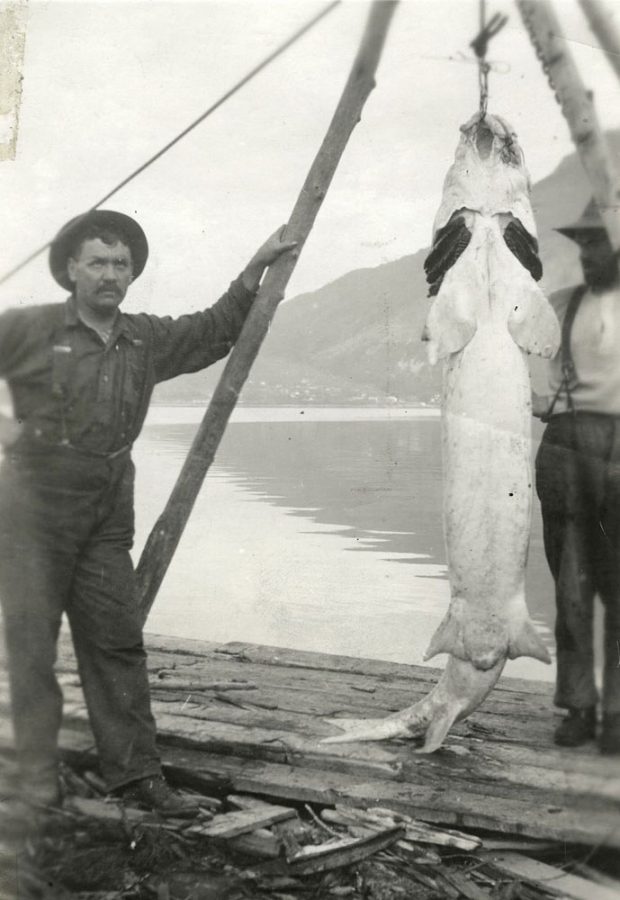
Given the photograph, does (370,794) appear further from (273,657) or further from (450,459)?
(273,657)

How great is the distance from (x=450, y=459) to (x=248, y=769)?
144 cm

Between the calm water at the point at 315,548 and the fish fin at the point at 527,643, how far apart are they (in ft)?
4.91

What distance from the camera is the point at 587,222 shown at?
3.18 metres

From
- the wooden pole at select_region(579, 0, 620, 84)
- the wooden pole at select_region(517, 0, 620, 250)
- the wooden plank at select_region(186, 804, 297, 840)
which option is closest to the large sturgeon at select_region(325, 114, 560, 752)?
the wooden pole at select_region(517, 0, 620, 250)

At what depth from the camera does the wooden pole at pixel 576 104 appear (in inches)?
113


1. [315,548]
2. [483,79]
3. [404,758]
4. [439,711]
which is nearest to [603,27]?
[483,79]

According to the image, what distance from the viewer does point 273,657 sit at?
4844mm

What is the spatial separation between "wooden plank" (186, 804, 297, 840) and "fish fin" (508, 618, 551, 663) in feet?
3.20

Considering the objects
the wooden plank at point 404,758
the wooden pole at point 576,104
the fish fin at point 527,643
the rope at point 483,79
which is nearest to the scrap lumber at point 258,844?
the wooden plank at point 404,758

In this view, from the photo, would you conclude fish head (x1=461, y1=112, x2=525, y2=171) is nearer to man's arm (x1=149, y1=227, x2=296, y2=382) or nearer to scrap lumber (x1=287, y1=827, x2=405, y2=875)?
man's arm (x1=149, y1=227, x2=296, y2=382)

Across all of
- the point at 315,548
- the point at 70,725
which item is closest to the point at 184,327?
the point at 70,725

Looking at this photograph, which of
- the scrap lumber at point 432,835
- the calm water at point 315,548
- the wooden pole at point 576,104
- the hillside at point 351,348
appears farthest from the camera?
the calm water at point 315,548

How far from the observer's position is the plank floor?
2.90m

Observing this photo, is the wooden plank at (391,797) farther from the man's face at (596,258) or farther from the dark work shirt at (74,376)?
the man's face at (596,258)
